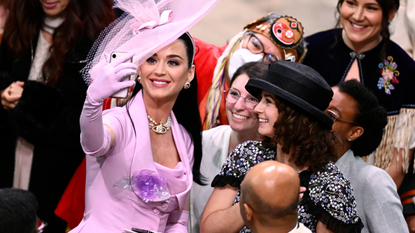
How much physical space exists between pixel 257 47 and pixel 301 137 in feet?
3.77

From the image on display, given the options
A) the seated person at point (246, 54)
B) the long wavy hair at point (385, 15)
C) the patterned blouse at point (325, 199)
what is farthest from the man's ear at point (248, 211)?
the long wavy hair at point (385, 15)

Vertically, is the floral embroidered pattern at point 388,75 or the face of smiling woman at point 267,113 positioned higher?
the face of smiling woman at point 267,113

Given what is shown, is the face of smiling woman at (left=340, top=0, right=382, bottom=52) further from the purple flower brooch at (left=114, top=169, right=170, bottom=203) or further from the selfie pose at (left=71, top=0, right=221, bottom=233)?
the purple flower brooch at (left=114, top=169, right=170, bottom=203)

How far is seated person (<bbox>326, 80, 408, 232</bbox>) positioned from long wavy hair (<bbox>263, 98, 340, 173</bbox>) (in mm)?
355

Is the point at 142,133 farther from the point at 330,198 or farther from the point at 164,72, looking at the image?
the point at 330,198

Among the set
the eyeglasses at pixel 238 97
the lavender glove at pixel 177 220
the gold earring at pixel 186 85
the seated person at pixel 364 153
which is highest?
the gold earring at pixel 186 85

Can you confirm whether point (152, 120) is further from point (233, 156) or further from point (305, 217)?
point (305, 217)

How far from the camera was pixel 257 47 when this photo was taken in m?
2.90

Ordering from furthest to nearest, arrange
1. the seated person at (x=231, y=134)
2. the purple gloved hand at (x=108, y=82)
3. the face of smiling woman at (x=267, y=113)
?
the seated person at (x=231, y=134) < the face of smiling woman at (x=267, y=113) < the purple gloved hand at (x=108, y=82)

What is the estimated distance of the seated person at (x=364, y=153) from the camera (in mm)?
2150

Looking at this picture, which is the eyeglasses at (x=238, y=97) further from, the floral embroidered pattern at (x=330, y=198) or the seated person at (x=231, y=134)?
the floral embroidered pattern at (x=330, y=198)

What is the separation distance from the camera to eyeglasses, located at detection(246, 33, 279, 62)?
9.40 ft

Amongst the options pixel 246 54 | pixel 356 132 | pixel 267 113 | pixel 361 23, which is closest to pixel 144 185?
pixel 267 113

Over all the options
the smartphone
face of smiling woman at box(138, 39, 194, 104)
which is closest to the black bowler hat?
face of smiling woman at box(138, 39, 194, 104)
